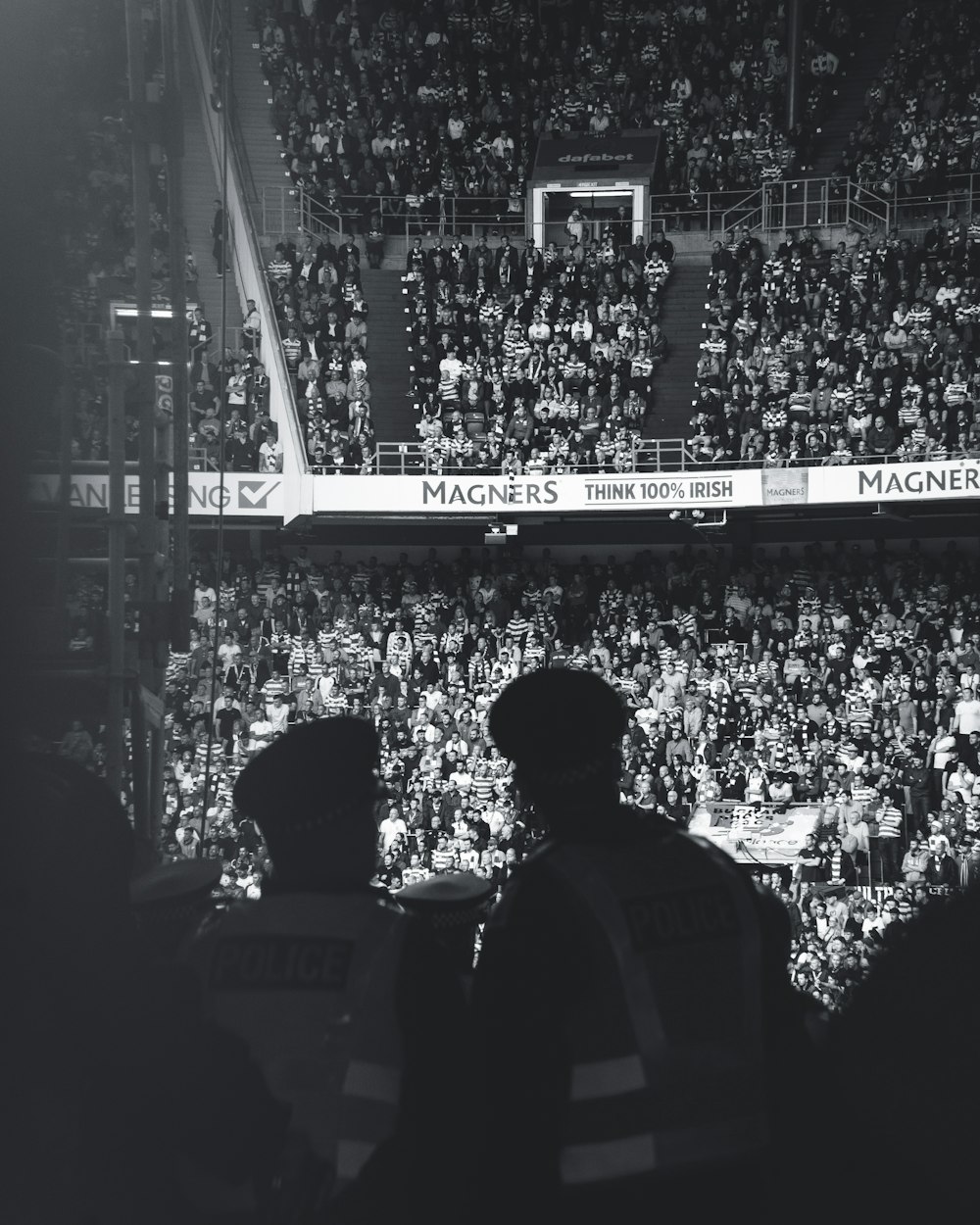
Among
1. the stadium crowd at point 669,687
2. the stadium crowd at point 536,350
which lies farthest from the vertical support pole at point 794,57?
the stadium crowd at point 669,687

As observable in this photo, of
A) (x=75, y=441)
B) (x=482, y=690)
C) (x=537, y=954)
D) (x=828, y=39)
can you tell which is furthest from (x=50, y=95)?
(x=828, y=39)

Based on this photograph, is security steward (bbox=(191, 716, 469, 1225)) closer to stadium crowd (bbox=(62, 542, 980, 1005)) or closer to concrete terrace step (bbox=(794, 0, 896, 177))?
stadium crowd (bbox=(62, 542, 980, 1005))

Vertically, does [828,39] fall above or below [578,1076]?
above

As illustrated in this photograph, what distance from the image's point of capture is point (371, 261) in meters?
25.0

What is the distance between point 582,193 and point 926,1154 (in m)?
25.0

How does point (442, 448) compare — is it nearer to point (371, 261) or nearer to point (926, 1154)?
point (371, 261)

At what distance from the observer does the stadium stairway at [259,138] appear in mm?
24609

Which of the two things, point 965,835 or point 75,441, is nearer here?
point 75,441

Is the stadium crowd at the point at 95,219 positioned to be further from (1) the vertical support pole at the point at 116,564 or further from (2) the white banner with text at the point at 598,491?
(2) the white banner with text at the point at 598,491

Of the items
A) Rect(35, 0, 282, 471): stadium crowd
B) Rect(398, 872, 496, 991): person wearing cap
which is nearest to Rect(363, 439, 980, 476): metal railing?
Rect(35, 0, 282, 471): stadium crowd

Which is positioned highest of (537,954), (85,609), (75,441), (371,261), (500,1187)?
(371,261)

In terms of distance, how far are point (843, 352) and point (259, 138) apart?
35.7 ft

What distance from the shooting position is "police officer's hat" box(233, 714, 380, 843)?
206 cm

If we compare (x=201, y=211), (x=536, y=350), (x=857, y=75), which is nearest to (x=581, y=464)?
(x=536, y=350)
